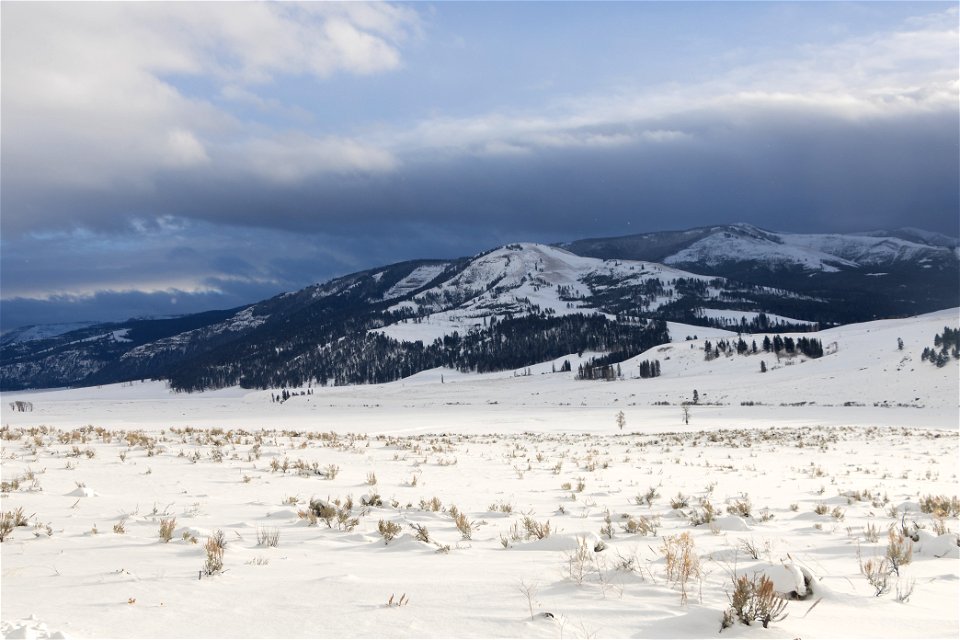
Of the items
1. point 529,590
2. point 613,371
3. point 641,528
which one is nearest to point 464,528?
point 641,528

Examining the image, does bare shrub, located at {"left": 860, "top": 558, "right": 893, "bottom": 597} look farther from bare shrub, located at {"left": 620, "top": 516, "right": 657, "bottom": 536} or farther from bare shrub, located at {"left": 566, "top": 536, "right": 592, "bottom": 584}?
bare shrub, located at {"left": 620, "top": 516, "right": 657, "bottom": 536}

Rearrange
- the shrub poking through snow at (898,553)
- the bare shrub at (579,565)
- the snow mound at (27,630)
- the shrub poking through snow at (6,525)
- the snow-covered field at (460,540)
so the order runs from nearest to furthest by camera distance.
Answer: the snow mound at (27,630), the snow-covered field at (460,540), the bare shrub at (579,565), the shrub poking through snow at (898,553), the shrub poking through snow at (6,525)

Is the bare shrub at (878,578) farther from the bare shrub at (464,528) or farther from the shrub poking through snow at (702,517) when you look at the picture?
the bare shrub at (464,528)

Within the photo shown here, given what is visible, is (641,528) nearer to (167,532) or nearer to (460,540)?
(460,540)

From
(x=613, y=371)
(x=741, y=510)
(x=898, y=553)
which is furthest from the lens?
(x=613, y=371)

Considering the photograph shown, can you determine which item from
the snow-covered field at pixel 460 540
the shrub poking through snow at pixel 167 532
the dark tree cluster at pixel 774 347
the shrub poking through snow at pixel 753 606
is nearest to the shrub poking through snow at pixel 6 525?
the snow-covered field at pixel 460 540

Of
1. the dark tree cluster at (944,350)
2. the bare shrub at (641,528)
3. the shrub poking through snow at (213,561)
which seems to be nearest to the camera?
the shrub poking through snow at (213,561)

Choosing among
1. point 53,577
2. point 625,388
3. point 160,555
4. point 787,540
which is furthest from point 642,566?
point 625,388

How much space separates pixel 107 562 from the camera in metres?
6.29

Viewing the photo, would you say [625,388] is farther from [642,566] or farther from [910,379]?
[642,566]

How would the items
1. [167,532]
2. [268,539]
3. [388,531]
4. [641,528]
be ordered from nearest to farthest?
[167,532] < [268,539] < [388,531] < [641,528]

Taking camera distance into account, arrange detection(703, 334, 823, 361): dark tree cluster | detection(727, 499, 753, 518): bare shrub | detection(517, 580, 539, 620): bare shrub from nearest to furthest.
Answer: detection(517, 580, 539, 620): bare shrub
detection(727, 499, 753, 518): bare shrub
detection(703, 334, 823, 361): dark tree cluster

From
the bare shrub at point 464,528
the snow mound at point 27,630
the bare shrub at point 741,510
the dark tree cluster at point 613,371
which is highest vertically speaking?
the snow mound at point 27,630

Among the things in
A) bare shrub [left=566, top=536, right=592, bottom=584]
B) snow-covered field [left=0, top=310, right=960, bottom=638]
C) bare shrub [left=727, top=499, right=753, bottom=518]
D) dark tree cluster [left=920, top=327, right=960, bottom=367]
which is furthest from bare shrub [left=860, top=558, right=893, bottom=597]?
dark tree cluster [left=920, top=327, right=960, bottom=367]
